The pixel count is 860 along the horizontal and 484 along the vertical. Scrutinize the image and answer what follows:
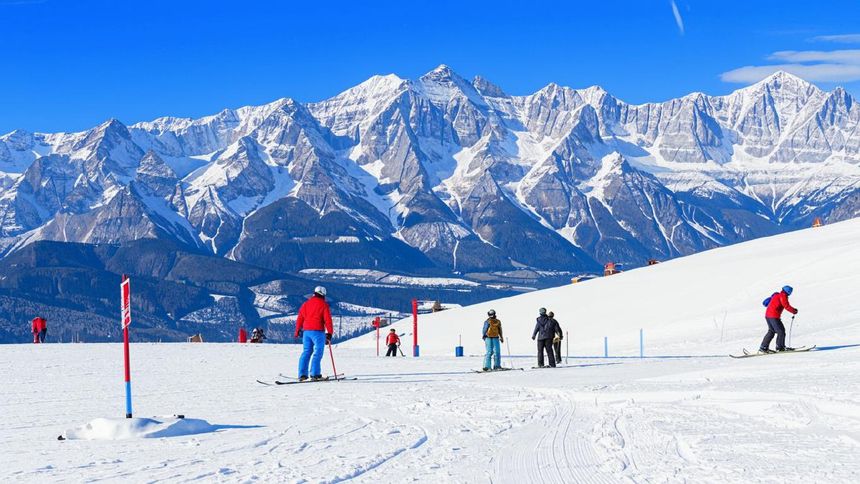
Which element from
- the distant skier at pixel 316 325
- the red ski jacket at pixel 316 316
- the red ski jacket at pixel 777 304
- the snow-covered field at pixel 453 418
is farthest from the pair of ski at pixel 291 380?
the red ski jacket at pixel 777 304

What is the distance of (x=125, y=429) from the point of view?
13953 mm

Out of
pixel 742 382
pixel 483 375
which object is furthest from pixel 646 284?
pixel 742 382

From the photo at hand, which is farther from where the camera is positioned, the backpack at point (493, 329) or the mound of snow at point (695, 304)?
the mound of snow at point (695, 304)

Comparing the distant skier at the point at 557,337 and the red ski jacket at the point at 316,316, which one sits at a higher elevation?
the red ski jacket at the point at 316,316

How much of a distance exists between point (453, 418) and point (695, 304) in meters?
36.8

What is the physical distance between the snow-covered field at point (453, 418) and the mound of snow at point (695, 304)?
14.7 ft

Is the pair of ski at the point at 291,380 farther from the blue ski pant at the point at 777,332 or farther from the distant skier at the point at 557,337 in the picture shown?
the blue ski pant at the point at 777,332

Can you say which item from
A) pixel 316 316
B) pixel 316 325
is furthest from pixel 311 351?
pixel 316 316

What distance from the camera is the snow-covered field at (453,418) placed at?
1152 centimetres

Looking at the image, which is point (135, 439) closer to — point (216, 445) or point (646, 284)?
point (216, 445)

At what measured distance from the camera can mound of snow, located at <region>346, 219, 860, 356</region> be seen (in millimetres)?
40219

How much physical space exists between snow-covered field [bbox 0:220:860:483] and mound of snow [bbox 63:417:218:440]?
20cm

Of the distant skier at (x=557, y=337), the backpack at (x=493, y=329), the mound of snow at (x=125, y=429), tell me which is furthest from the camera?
the distant skier at (x=557, y=337)

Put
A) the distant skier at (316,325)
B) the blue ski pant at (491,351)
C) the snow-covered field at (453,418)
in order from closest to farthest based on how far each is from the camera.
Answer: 1. the snow-covered field at (453,418)
2. the distant skier at (316,325)
3. the blue ski pant at (491,351)
